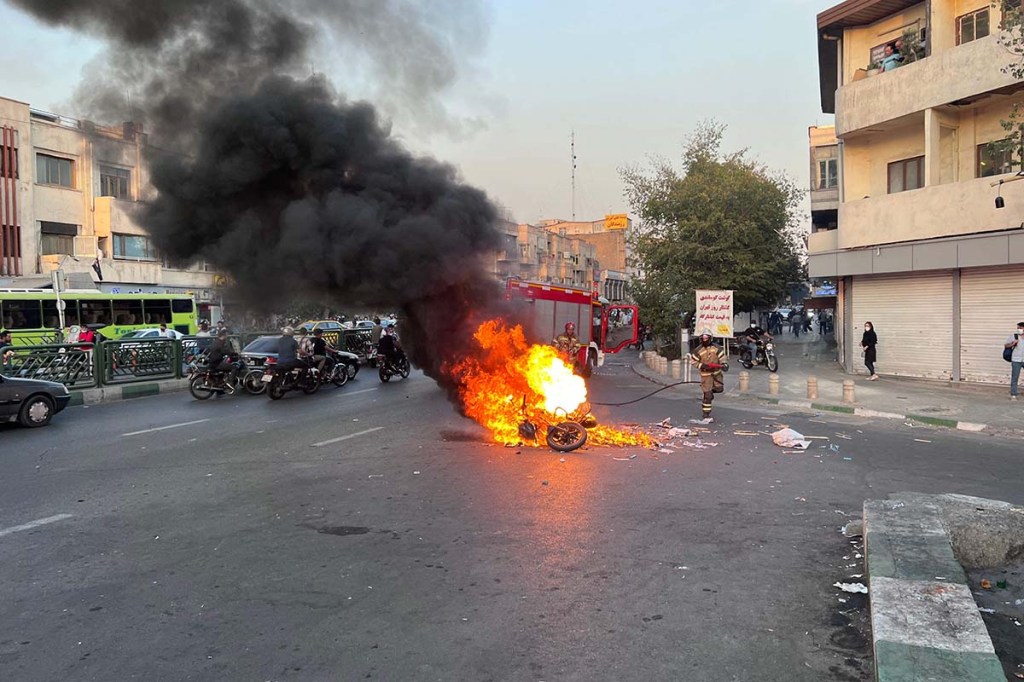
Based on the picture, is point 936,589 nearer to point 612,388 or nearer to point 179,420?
point 179,420

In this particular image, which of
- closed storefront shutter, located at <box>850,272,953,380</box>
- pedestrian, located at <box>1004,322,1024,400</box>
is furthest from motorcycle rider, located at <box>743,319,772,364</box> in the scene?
pedestrian, located at <box>1004,322,1024,400</box>

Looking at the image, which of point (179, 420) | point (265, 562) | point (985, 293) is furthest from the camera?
point (985, 293)

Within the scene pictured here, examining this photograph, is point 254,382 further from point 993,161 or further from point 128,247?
point 128,247

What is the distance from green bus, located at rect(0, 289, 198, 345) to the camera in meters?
22.7

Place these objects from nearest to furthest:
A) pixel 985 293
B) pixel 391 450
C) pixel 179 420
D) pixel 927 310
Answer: pixel 391 450 < pixel 179 420 < pixel 985 293 < pixel 927 310

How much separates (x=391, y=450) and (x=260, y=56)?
487 centimetres

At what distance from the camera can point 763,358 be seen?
20.6 meters

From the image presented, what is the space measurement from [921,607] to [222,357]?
559 inches

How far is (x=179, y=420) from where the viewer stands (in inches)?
462

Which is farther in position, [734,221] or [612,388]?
[734,221]

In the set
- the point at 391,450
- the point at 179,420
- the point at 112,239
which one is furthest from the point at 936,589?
the point at 112,239

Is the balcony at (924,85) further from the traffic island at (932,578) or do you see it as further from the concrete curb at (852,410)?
the traffic island at (932,578)

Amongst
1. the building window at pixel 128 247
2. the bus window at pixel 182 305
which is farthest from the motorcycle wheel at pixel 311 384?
the building window at pixel 128 247

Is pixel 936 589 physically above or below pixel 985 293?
below
